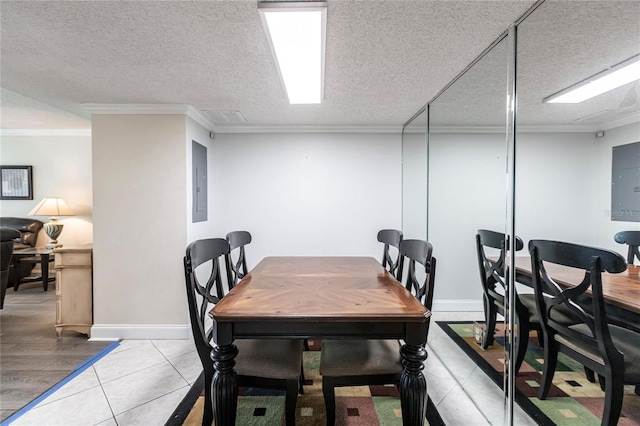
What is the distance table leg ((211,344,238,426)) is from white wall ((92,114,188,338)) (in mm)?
1726

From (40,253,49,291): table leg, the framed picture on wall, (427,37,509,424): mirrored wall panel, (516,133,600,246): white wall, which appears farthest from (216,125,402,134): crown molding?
the framed picture on wall

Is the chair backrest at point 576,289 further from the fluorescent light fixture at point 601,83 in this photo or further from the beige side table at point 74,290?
the beige side table at point 74,290

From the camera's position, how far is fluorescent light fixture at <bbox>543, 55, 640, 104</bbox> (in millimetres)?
1032

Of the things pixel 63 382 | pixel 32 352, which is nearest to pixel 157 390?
pixel 63 382

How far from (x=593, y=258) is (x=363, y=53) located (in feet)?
5.10

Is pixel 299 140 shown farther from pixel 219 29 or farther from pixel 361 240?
pixel 219 29

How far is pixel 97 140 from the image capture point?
2.72 m

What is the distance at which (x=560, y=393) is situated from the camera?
1.37 m

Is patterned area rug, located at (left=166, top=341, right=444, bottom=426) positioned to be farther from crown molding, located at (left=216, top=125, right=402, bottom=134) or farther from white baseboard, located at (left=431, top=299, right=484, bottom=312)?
crown molding, located at (left=216, top=125, right=402, bottom=134)

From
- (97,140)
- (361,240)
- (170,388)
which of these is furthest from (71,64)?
(361,240)

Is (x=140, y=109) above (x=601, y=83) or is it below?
above

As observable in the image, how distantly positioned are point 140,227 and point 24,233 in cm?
321

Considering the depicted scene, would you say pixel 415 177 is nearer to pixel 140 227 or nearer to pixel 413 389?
pixel 413 389

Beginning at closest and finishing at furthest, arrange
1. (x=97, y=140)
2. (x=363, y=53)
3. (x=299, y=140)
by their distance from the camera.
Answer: (x=363, y=53) → (x=97, y=140) → (x=299, y=140)
